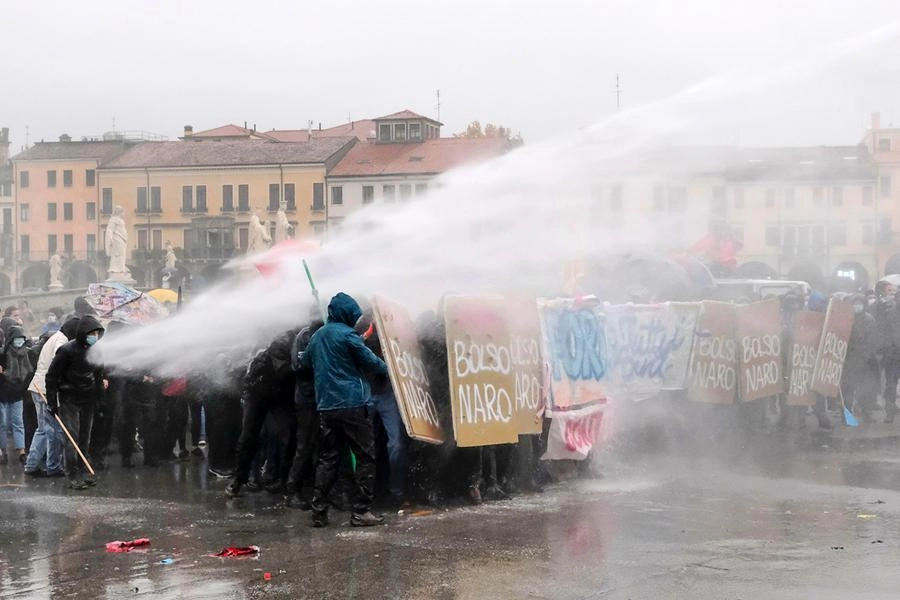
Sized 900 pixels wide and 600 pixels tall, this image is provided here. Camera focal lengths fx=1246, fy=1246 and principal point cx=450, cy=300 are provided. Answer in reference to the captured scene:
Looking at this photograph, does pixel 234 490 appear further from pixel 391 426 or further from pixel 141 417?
pixel 141 417

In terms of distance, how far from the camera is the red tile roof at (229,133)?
320 ft

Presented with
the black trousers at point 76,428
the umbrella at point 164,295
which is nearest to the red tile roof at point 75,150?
the umbrella at point 164,295

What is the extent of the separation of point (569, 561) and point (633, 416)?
6.04 metres

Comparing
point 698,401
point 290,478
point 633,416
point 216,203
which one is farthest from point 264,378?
point 216,203

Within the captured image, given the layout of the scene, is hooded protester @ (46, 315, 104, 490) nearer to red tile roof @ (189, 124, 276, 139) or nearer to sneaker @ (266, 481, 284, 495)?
sneaker @ (266, 481, 284, 495)

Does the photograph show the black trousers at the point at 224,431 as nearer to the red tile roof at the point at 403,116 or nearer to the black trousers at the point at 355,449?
the black trousers at the point at 355,449

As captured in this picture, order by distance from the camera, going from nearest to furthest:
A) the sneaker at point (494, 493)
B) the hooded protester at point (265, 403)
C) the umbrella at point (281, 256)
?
the sneaker at point (494, 493) → the hooded protester at point (265, 403) → the umbrella at point (281, 256)

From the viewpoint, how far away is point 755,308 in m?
15.9

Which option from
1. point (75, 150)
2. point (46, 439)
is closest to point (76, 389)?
point (46, 439)

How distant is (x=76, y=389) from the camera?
12.5 meters

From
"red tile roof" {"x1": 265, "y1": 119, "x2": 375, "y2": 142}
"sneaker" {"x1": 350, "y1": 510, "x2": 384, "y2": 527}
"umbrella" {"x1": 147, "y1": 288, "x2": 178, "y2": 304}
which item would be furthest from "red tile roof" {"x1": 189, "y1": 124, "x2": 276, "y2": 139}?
"sneaker" {"x1": 350, "y1": 510, "x2": 384, "y2": 527}

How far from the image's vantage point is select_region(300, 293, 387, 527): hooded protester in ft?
31.9

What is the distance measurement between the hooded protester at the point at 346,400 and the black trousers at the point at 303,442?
997 millimetres

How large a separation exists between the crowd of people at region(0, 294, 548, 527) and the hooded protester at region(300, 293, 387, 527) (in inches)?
0.4
